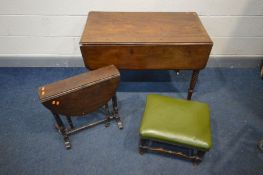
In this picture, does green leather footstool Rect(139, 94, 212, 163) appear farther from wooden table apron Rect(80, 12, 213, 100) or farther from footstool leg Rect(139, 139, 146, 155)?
wooden table apron Rect(80, 12, 213, 100)

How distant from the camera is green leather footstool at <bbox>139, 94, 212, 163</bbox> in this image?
148 centimetres

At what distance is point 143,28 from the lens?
178 cm

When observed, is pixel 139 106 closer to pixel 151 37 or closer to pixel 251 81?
pixel 151 37

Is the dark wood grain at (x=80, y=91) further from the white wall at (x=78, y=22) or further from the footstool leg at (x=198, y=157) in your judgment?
the white wall at (x=78, y=22)

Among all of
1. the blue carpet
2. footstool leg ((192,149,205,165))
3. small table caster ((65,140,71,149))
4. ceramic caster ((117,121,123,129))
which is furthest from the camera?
ceramic caster ((117,121,123,129))

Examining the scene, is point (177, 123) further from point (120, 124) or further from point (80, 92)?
point (80, 92)

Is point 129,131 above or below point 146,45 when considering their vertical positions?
below

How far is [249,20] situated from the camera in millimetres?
2227

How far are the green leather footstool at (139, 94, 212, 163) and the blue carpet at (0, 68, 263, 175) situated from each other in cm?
19

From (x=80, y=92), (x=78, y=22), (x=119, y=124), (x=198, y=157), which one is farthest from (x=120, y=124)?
(x=78, y=22)

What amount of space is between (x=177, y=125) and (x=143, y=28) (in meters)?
0.80

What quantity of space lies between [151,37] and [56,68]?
1.42 m

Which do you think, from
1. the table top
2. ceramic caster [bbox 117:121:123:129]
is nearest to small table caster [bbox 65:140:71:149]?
ceramic caster [bbox 117:121:123:129]

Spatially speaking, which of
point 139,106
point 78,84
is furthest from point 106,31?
point 139,106
